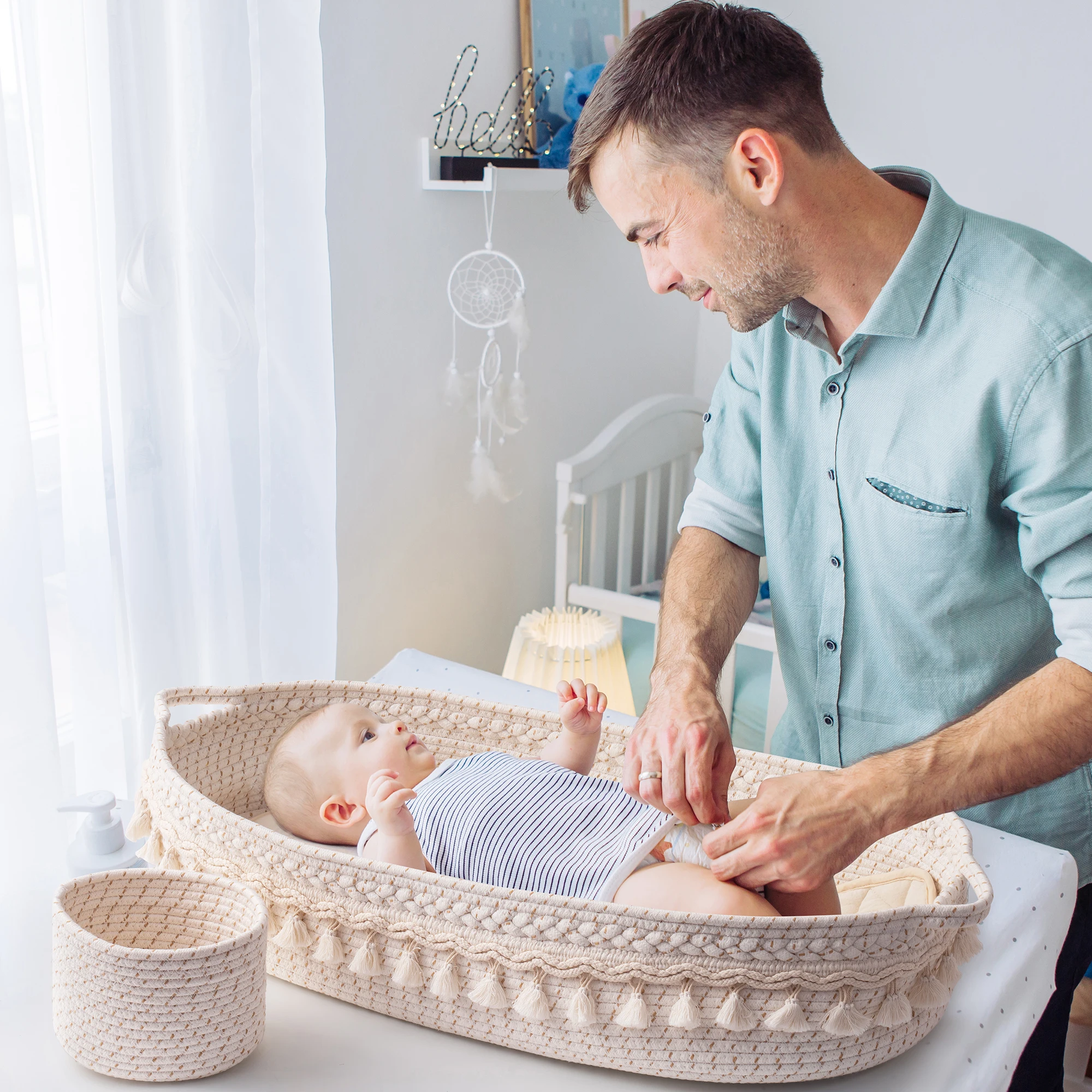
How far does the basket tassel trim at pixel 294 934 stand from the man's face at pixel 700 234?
0.72 meters

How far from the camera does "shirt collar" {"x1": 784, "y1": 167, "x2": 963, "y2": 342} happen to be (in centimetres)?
109

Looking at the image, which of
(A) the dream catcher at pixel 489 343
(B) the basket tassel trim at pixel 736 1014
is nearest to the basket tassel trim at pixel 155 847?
(B) the basket tassel trim at pixel 736 1014

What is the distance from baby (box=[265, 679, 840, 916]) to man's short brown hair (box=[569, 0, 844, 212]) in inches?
23.1

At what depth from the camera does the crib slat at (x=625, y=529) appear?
2.62 metres

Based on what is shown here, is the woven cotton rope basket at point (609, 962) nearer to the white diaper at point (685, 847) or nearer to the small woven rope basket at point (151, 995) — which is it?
the small woven rope basket at point (151, 995)

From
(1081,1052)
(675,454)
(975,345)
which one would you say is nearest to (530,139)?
(675,454)

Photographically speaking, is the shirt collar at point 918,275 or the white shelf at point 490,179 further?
the white shelf at point 490,179

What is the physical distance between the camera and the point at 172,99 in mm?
1321

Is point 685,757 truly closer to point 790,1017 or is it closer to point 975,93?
point 790,1017

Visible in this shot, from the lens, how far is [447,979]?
871 mm

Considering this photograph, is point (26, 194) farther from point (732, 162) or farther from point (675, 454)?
point (675, 454)

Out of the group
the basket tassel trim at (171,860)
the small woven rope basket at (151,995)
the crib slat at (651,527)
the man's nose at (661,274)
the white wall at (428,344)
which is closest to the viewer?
the small woven rope basket at (151,995)

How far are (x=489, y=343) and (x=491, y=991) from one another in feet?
4.86

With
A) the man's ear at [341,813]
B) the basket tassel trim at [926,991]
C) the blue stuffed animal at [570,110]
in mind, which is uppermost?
the blue stuffed animal at [570,110]
